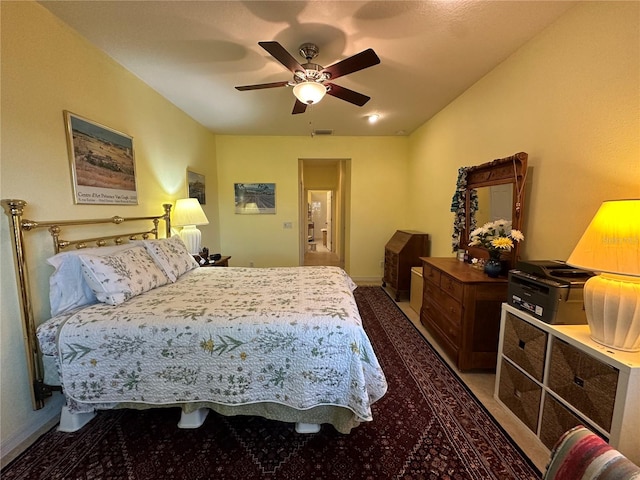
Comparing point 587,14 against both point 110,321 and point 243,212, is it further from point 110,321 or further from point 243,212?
point 243,212

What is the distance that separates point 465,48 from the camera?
2143mm

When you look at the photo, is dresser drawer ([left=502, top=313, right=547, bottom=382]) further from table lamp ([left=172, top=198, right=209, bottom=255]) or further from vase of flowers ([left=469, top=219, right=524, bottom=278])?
table lamp ([left=172, top=198, right=209, bottom=255])

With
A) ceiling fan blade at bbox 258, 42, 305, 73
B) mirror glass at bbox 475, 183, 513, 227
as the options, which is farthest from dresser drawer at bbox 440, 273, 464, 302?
ceiling fan blade at bbox 258, 42, 305, 73

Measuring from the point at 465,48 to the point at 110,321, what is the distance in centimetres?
319

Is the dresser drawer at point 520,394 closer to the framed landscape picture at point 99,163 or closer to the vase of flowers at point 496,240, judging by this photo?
the vase of flowers at point 496,240

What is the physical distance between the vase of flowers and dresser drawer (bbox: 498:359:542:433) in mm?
751

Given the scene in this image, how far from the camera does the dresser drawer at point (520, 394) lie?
153cm

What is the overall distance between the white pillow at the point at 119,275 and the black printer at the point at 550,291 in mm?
2576

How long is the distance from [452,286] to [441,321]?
436mm

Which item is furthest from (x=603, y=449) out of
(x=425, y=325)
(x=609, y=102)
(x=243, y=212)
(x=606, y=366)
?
(x=243, y=212)

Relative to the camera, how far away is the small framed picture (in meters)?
3.64

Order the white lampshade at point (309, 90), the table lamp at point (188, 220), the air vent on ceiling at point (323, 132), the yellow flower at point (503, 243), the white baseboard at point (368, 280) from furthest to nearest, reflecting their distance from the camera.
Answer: the white baseboard at point (368, 280) < the air vent on ceiling at point (323, 132) < the table lamp at point (188, 220) < the yellow flower at point (503, 243) < the white lampshade at point (309, 90)

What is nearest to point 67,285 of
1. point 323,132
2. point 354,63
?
point 354,63

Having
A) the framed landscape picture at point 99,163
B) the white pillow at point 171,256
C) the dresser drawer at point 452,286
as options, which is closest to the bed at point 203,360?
the framed landscape picture at point 99,163
